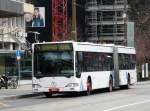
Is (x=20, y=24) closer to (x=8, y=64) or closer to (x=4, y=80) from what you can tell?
(x=8, y=64)

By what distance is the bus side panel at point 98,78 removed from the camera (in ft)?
108

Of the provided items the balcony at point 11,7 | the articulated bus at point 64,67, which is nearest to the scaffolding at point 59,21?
the balcony at point 11,7

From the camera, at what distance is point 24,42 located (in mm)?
79312

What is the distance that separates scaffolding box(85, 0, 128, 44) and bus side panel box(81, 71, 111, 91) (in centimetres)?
7681

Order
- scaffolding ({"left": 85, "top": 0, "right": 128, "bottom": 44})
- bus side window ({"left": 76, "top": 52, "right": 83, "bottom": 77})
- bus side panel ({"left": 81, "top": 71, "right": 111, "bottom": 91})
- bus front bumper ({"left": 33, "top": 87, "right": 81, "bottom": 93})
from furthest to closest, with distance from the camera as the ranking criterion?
scaffolding ({"left": 85, "top": 0, "right": 128, "bottom": 44}), bus side panel ({"left": 81, "top": 71, "right": 111, "bottom": 91}), bus side window ({"left": 76, "top": 52, "right": 83, "bottom": 77}), bus front bumper ({"left": 33, "top": 87, "right": 81, "bottom": 93})

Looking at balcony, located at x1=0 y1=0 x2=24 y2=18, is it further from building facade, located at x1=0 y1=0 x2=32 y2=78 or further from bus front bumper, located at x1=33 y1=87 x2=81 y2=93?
bus front bumper, located at x1=33 y1=87 x2=81 y2=93

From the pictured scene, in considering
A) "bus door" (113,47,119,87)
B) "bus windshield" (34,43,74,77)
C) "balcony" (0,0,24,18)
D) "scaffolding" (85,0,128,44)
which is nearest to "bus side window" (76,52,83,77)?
"bus windshield" (34,43,74,77)

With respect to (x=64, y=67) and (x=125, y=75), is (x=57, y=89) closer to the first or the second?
(x=64, y=67)

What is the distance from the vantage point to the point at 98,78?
116ft

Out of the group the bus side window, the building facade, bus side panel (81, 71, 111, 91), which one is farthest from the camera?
the building facade

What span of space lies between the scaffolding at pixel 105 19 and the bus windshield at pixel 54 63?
81841 mm

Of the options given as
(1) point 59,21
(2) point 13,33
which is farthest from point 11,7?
(1) point 59,21

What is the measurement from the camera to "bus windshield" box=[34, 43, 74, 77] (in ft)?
104

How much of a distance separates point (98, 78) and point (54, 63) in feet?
14.7
